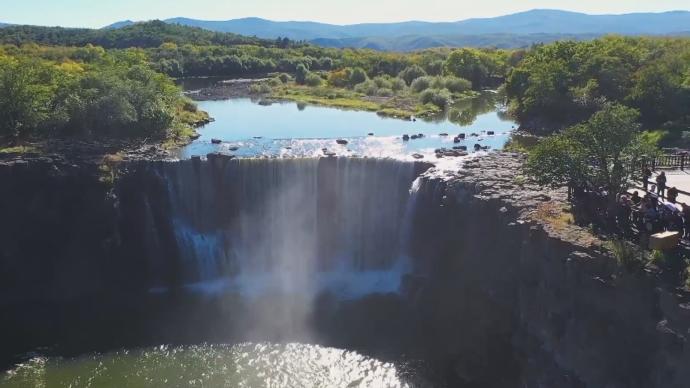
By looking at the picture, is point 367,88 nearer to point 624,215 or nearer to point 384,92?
point 384,92

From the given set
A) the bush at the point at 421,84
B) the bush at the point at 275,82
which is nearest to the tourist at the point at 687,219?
the bush at the point at 421,84

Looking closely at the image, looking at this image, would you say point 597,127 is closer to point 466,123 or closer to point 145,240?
point 145,240

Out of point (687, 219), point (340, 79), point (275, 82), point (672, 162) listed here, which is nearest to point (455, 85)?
point (340, 79)

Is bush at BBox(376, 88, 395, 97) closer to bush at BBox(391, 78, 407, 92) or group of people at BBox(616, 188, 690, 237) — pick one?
bush at BBox(391, 78, 407, 92)

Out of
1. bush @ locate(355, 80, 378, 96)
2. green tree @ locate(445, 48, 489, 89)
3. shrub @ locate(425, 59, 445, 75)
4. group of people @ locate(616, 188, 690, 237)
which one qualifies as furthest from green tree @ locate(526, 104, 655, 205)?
shrub @ locate(425, 59, 445, 75)

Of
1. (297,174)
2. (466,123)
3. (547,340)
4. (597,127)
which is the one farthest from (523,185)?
(466,123)

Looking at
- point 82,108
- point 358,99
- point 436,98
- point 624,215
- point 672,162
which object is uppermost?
point 82,108
